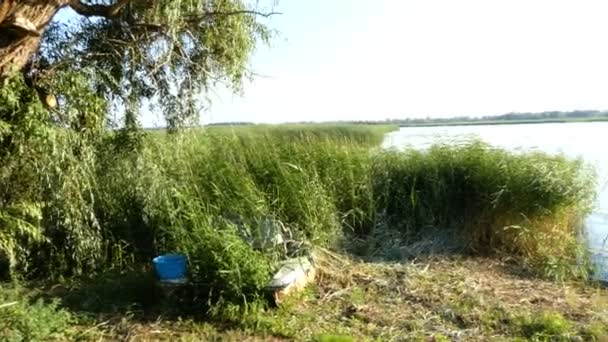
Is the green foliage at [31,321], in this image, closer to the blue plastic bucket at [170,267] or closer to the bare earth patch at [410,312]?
the bare earth patch at [410,312]

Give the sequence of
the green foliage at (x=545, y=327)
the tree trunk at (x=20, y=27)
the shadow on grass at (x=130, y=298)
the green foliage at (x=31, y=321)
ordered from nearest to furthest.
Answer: the tree trunk at (x=20, y=27)
the green foliage at (x=31, y=321)
the green foliage at (x=545, y=327)
the shadow on grass at (x=130, y=298)

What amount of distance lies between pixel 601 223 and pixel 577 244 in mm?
987

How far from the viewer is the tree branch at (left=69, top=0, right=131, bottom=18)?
4.11 m

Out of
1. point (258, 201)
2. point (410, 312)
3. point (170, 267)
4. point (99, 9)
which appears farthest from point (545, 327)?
point (99, 9)

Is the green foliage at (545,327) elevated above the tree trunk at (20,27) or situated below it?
below

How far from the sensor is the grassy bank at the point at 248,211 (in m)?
3.93

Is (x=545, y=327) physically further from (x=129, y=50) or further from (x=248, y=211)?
(x=129, y=50)

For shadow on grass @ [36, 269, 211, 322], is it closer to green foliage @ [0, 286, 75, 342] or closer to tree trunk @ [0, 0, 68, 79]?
green foliage @ [0, 286, 75, 342]

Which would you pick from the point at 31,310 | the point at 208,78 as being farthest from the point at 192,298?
the point at 208,78

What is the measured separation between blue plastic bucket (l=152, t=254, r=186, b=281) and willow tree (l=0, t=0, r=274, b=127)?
4.40 feet

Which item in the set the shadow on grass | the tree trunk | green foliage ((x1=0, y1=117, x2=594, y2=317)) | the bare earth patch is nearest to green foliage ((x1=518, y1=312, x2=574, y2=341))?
the bare earth patch

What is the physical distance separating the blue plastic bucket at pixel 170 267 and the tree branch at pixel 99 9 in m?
2.03

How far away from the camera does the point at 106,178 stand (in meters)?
5.00

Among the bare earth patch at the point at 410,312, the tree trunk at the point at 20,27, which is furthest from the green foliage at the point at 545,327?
the tree trunk at the point at 20,27
